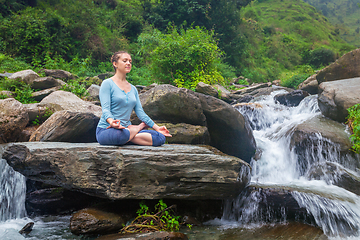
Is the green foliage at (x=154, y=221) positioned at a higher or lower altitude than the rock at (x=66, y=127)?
lower

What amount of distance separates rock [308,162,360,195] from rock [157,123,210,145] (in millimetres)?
2492

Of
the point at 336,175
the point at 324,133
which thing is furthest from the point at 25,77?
the point at 336,175

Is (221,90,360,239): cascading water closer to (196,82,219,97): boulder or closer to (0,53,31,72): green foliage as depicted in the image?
(196,82,219,97): boulder

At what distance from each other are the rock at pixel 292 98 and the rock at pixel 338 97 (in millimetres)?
2996

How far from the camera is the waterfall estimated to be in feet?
13.5

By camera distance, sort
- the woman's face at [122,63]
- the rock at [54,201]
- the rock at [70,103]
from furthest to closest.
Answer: the rock at [70,103] < the rock at [54,201] < the woman's face at [122,63]

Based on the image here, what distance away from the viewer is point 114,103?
3.65 metres

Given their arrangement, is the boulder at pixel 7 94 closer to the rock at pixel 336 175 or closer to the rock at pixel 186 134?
the rock at pixel 186 134

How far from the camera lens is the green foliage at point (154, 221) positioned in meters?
3.30

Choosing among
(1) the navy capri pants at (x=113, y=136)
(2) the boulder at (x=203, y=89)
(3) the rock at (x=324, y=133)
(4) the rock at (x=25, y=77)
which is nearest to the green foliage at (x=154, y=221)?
(1) the navy capri pants at (x=113, y=136)

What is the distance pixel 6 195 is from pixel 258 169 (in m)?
5.43

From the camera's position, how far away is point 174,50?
948 cm

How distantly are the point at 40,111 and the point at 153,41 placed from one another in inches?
Answer: 254

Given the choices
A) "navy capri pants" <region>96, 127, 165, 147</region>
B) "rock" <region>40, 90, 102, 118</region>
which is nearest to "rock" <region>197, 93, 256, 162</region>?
"navy capri pants" <region>96, 127, 165, 147</region>
